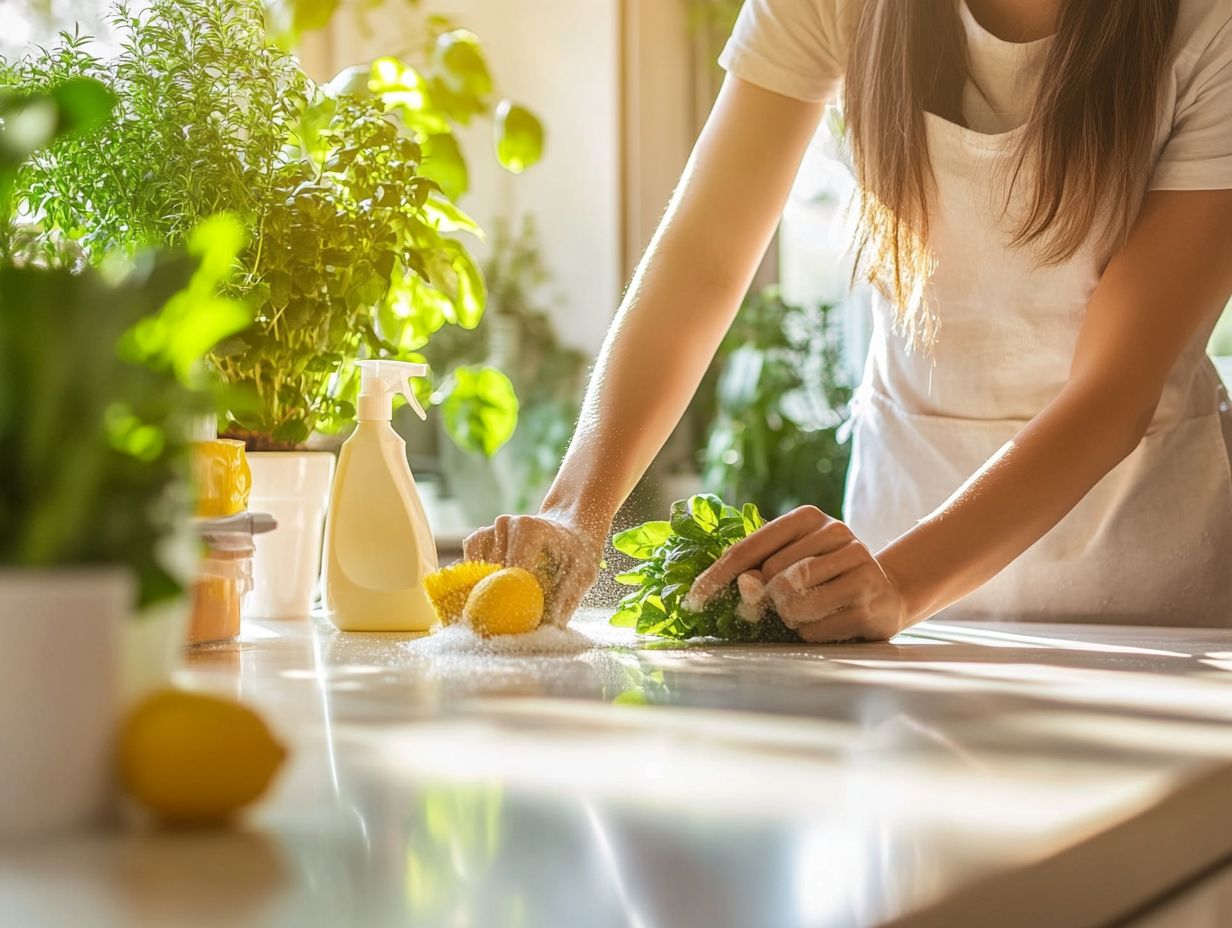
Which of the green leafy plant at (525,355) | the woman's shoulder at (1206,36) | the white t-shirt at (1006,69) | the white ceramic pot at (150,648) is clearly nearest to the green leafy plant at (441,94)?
the white t-shirt at (1006,69)

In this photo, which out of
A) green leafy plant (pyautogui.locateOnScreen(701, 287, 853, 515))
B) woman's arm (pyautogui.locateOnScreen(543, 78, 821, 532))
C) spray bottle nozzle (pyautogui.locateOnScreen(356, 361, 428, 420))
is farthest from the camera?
green leafy plant (pyautogui.locateOnScreen(701, 287, 853, 515))

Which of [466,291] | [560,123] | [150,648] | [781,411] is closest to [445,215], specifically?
[466,291]

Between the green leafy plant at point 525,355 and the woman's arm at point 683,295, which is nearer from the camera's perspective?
the woman's arm at point 683,295

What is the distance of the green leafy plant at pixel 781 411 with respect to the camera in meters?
3.25

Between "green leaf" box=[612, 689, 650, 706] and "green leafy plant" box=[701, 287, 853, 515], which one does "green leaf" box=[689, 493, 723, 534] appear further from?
"green leafy plant" box=[701, 287, 853, 515]

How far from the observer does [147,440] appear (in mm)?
411

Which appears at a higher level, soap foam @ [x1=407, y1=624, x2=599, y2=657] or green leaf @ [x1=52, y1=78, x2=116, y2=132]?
green leaf @ [x1=52, y1=78, x2=116, y2=132]

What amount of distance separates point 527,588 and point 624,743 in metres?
0.36

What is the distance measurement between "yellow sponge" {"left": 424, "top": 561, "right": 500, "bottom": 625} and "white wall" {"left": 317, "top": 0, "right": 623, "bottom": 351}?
3076mm

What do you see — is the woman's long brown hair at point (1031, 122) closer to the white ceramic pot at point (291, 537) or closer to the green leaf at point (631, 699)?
the white ceramic pot at point (291, 537)

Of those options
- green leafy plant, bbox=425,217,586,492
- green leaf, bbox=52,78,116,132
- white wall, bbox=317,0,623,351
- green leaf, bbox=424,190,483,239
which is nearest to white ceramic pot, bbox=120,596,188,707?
green leaf, bbox=52,78,116,132

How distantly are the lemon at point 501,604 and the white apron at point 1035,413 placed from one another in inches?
23.9

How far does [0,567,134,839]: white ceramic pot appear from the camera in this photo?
394mm

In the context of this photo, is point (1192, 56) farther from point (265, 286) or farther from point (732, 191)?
point (265, 286)
